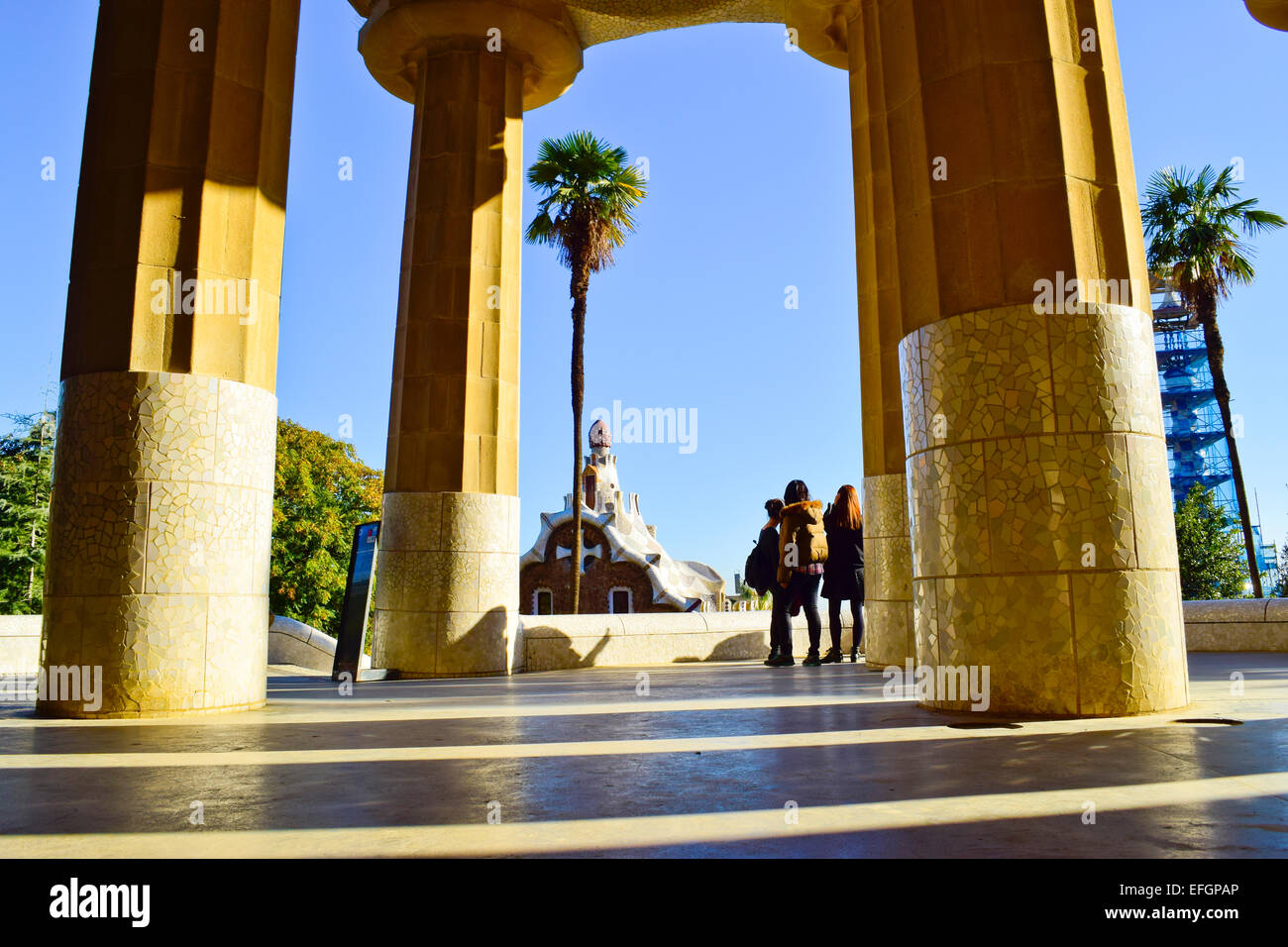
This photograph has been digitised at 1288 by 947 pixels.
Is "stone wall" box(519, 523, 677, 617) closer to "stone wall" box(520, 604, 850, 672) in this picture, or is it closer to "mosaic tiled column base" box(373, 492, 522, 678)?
"stone wall" box(520, 604, 850, 672)

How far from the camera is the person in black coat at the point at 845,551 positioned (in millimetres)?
13148

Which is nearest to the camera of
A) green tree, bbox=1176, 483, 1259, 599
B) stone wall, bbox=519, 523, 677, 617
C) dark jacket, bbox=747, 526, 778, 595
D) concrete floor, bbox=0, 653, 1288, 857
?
concrete floor, bbox=0, 653, 1288, 857

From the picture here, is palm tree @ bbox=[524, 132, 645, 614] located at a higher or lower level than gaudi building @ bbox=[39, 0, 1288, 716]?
higher

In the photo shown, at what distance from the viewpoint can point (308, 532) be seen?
3969 cm

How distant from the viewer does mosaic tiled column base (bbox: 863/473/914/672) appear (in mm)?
11984

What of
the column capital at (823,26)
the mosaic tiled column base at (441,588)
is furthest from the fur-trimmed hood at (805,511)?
the column capital at (823,26)

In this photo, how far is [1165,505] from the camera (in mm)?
6258

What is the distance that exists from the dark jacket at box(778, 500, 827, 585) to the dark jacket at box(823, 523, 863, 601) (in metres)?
0.46

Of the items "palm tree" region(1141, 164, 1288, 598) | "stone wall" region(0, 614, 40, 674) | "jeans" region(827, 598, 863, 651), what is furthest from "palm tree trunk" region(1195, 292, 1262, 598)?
"stone wall" region(0, 614, 40, 674)

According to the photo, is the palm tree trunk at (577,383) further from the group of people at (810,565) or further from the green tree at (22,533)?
the green tree at (22,533)

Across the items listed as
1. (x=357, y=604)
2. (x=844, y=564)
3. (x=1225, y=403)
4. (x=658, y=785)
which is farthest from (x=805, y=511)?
(x=1225, y=403)
